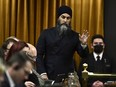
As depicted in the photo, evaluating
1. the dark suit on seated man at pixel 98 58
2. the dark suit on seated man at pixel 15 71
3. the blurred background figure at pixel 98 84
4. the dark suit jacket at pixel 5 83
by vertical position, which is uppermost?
the dark suit on seated man at pixel 15 71

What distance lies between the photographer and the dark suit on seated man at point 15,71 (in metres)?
1.39

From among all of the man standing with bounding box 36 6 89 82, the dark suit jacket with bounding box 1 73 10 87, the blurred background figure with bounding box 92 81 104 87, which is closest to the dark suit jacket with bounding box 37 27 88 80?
the man standing with bounding box 36 6 89 82

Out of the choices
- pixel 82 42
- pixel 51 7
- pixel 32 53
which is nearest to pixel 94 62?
pixel 82 42

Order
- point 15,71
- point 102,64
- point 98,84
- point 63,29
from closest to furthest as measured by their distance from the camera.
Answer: point 15,71, point 98,84, point 63,29, point 102,64

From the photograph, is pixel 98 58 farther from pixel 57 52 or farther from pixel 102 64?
pixel 57 52

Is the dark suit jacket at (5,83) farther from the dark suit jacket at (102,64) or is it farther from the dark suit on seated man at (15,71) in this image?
the dark suit jacket at (102,64)

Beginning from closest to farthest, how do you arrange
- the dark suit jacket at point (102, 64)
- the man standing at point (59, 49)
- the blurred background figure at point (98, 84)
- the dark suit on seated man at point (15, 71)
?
the dark suit on seated man at point (15, 71), the blurred background figure at point (98, 84), the man standing at point (59, 49), the dark suit jacket at point (102, 64)

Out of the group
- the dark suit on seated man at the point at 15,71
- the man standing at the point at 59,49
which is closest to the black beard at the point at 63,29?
the man standing at the point at 59,49

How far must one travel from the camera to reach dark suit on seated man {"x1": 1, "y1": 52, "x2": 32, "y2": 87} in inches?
54.8

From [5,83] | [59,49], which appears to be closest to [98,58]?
[59,49]

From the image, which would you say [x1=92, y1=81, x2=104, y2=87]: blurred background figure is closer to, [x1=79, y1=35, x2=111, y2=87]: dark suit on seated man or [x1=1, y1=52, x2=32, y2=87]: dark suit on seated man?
[x1=79, y1=35, x2=111, y2=87]: dark suit on seated man

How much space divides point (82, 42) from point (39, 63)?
0.62m

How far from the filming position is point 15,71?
139cm

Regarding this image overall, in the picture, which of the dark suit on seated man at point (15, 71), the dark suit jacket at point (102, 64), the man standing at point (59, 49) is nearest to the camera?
the dark suit on seated man at point (15, 71)
